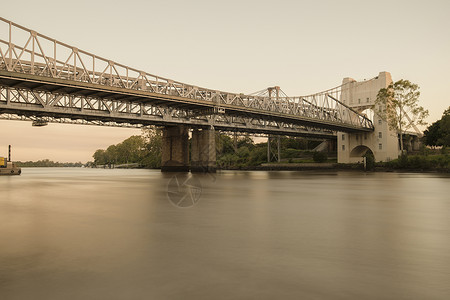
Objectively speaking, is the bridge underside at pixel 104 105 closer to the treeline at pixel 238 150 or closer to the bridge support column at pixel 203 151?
the bridge support column at pixel 203 151

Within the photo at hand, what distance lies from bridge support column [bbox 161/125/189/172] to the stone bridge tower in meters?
51.3

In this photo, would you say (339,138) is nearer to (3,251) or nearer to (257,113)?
(257,113)

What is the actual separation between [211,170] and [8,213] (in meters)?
56.9

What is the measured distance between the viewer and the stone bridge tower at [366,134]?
9669 centimetres

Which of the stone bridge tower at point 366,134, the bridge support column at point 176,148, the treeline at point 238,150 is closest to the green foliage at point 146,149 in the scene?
the treeline at point 238,150

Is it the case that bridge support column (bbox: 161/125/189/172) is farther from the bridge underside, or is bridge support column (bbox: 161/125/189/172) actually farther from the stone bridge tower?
the stone bridge tower

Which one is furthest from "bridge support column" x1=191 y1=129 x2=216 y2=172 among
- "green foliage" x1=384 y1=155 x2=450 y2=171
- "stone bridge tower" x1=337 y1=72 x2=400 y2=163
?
"stone bridge tower" x1=337 y1=72 x2=400 y2=163

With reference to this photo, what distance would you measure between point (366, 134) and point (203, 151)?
53984 mm

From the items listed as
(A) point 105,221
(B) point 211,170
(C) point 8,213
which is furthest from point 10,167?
(A) point 105,221

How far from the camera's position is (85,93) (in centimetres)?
5544

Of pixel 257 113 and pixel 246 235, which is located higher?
pixel 257 113

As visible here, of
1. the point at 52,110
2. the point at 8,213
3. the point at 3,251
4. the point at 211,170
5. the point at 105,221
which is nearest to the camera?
the point at 3,251

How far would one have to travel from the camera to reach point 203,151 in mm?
71000

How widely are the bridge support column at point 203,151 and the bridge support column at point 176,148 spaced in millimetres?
2062
